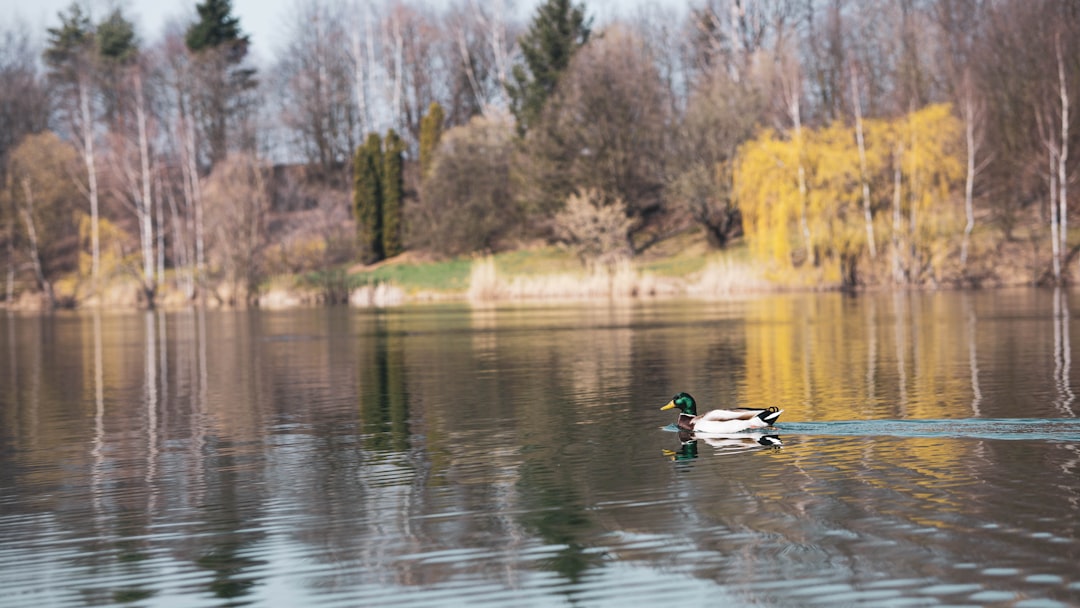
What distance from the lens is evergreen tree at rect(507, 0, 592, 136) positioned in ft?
227

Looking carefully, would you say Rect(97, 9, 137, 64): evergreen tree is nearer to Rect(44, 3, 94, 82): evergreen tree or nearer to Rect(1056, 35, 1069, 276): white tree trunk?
Rect(44, 3, 94, 82): evergreen tree

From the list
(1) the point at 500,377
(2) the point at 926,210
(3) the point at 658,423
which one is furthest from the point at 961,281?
(3) the point at 658,423

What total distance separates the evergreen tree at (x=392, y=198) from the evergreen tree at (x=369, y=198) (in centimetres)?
37

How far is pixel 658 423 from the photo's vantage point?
45.5 feet

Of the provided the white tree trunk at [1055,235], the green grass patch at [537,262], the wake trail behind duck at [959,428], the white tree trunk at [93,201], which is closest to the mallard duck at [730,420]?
the wake trail behind duck at [959,428]

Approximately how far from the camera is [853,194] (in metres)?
52.0

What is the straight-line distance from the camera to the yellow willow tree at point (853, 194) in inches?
1982

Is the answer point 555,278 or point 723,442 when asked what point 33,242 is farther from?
point 723,442

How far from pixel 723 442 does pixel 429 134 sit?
65.6m

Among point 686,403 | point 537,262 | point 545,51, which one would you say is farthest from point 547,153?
point 686,403

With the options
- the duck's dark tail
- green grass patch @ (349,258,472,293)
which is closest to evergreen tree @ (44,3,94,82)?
green grass patch @ (349,258,472,293)

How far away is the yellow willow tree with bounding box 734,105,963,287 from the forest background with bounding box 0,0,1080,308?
0.40 ft

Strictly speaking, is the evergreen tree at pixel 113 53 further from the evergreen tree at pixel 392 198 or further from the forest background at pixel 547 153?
the evergreen tree at pixel 392 198

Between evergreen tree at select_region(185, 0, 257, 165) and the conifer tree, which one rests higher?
evergreen tree at select_region(185, 0, 257, 165)
